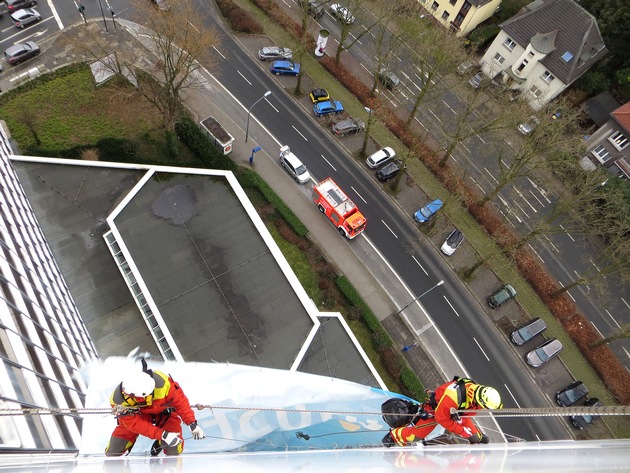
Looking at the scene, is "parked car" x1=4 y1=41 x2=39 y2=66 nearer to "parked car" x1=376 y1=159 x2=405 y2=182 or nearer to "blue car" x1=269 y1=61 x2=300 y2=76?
"blue car" x1=269 y1=61 x2=300 y2=76

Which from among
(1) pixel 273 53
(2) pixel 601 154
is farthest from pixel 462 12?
(1) pixel 273 53

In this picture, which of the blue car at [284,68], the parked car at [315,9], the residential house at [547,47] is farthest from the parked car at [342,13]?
the residential house at [547,47]

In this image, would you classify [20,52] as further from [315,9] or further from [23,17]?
[315,9]

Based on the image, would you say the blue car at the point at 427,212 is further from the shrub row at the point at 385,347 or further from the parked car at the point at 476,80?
the parked car at the point at 476,80

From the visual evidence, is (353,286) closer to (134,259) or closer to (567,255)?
(134,259)

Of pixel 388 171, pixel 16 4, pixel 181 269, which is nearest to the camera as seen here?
pixel 181 269

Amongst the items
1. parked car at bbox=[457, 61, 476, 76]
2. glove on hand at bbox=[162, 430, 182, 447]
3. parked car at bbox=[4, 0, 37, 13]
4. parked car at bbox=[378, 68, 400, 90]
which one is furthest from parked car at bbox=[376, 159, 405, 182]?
parked car at bbox=[4, 0, 37, 13]
